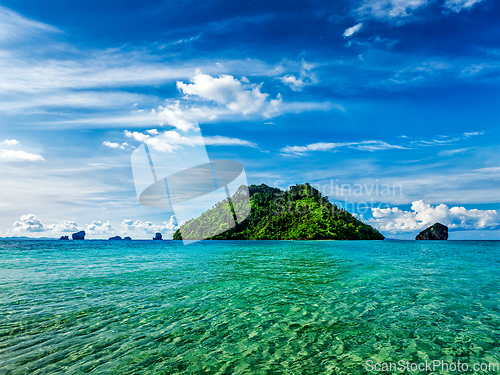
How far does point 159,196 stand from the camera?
30047mm

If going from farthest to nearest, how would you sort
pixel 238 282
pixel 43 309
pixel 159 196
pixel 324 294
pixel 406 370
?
pixel 159 196
pixel 238 282
pixel 324 294
pixel 43 309
pixel 406 370

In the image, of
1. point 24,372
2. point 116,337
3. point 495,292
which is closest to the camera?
point 24,372

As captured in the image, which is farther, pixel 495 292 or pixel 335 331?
pixel 495 292

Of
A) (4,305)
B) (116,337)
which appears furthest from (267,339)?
(4,305)

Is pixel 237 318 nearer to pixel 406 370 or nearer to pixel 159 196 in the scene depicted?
pixel 406 370

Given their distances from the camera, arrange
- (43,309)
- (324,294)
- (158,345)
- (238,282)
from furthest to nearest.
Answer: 1. (238,282)
2. (324,294)
3. (43,309)
4. (158,345)

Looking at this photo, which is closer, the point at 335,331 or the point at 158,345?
the point at 158,345

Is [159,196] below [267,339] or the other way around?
the other way around

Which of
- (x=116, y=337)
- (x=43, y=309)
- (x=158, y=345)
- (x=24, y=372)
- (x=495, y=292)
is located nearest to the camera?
(x=24, y=372)

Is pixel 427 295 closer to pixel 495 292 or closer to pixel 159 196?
pixel 495 292

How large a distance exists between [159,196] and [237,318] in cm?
2316

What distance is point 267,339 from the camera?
7930mm

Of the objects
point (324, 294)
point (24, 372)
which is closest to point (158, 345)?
point (24, 372)

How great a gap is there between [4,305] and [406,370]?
54.0ft
